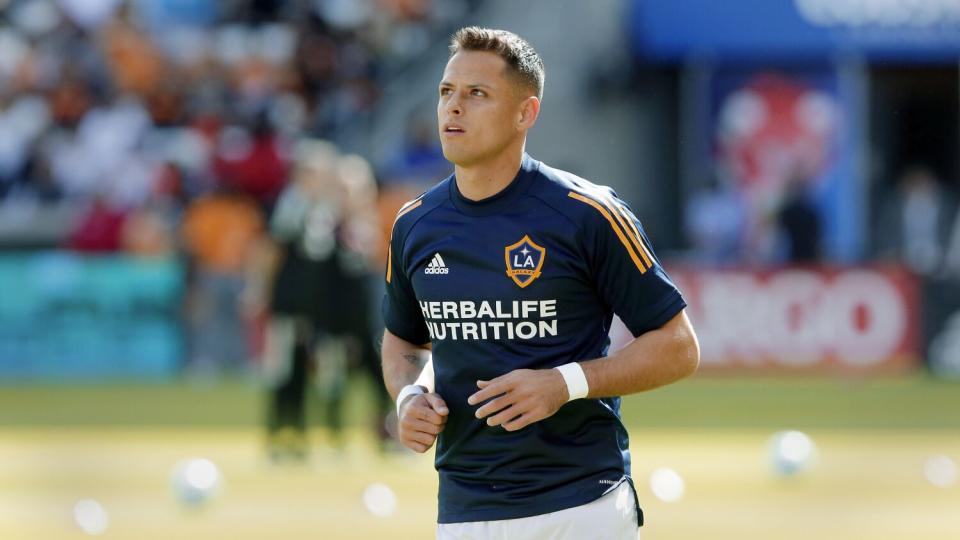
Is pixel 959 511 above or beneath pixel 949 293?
beneath

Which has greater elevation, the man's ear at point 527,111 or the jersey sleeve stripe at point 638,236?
the man's ear at point 527,111

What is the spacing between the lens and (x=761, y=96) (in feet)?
94.5

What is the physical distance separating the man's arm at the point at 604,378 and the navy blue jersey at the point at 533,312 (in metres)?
0.07

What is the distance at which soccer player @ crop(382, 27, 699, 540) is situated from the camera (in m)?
5.36

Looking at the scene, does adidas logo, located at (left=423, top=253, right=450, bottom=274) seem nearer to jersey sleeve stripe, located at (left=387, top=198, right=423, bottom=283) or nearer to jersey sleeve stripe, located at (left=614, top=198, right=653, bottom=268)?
jersey sleeve stripe, located at (left=387, top=198, right=423, bottom=283)

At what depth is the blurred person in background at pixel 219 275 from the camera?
2380cm

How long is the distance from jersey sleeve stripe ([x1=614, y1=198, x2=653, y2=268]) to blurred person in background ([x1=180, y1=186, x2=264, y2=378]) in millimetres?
18768

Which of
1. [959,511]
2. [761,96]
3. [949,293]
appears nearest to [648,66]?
[761,96]

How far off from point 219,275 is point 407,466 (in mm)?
9971

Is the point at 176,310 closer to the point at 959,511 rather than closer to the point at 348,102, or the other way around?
the point at 348,102

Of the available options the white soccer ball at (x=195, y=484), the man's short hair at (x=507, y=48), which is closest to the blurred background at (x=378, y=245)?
the white soccer ball at (x=195, y=484)

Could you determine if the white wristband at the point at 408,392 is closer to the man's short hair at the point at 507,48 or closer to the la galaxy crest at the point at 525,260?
the la galaxy crest at the point at 525,260

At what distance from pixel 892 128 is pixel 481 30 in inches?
1013

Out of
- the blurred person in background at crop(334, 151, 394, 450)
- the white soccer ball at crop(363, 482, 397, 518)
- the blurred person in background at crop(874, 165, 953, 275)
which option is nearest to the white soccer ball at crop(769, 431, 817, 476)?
the white soccer ball at crop(363, 482, 397, 518)
